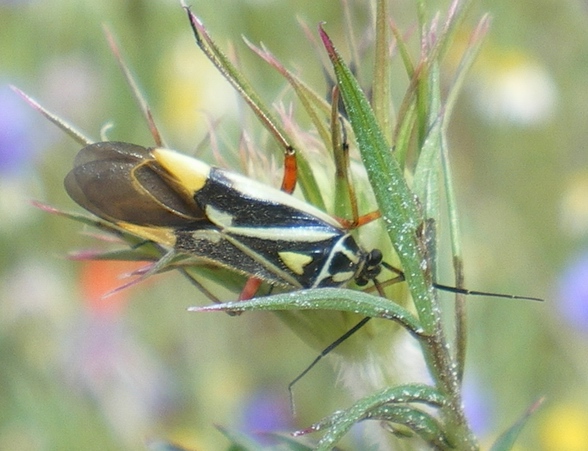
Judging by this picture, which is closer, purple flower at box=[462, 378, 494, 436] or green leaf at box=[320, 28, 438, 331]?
green leaf at box=[320, 28, 438, 331]

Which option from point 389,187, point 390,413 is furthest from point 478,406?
point 389,187

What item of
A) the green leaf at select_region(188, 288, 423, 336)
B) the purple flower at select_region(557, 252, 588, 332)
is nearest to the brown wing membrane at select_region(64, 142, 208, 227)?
the green leaf at select_region(188, 288, 423, 336)

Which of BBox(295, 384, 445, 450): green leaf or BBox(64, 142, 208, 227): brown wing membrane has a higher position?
BBox(64, 142, 208, 227): brown wing membrane

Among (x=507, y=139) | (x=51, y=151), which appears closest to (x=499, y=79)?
(x=507, y=139)

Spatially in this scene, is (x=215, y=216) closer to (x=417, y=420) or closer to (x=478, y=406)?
(x=417, y=420)

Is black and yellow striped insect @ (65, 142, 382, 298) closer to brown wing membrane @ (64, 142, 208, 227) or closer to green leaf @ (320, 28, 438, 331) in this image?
brown wing membrane @ (64, 142, 208, 227)

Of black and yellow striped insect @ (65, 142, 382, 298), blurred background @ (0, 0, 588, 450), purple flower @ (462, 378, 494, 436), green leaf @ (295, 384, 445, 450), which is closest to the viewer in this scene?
green leaf @ (295, 384, 445, 450)
